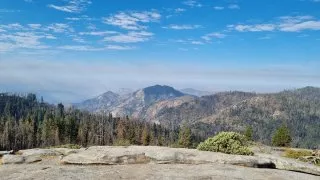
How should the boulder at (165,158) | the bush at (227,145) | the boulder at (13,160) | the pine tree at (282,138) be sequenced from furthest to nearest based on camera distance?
1. the pine tree at (282,138)
2. the bush at (227,145)
3. the boulder at (13,160)
4. the boulder at (165,158)

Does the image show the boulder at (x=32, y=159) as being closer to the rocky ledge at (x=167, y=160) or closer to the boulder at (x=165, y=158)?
the rocky ledge at (x=167, y=160)

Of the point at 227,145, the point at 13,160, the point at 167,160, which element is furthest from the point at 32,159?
the point at 227,145

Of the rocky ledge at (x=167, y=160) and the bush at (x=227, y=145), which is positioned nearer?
the rocky ledge at (x=167, y=160)

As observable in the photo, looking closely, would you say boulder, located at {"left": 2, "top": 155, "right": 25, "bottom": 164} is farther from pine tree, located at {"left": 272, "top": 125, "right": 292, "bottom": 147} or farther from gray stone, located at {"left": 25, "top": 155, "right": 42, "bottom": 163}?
pine tree, located at {"left": 272, "top": 125, "right": 292, "bottom": 147}

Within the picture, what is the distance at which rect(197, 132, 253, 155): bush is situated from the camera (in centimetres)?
3297

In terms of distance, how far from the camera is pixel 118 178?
23.6 m

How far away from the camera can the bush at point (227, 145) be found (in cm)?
3297

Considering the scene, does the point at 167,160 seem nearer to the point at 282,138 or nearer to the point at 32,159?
the point at 32,159

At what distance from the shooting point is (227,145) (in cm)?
3347

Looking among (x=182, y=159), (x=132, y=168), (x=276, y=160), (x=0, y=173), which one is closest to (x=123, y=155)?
(x=132, y=168)

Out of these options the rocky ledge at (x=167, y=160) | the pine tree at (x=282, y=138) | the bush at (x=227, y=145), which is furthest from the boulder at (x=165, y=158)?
the pine tree at (x=282, y=138)

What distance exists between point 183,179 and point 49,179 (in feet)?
27.3

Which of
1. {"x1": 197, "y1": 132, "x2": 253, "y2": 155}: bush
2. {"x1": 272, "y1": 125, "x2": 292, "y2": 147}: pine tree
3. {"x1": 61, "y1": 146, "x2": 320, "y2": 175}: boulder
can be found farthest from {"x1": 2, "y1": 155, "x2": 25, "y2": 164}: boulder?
{"x1": 272, "y1": 125, "x2": 292, "y2": 147}: pine tree

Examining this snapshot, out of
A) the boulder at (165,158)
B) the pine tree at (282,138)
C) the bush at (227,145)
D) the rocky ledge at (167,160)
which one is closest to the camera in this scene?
the rocky ledge at (167,160)
